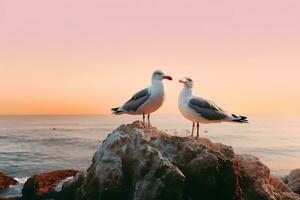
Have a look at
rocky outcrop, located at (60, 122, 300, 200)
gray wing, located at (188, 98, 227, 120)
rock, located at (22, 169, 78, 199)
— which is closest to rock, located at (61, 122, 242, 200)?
rocky outcrop, located at (60, 122, 300, 200)

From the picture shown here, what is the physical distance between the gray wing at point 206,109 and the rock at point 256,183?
187 centimetres

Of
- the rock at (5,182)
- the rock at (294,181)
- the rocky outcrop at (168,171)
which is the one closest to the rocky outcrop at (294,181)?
the rock at (294,181)

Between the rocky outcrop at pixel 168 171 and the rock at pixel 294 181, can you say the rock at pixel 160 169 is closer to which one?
the rocky outcrop at pixel 168 171

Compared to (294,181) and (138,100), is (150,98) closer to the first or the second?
(138,100)

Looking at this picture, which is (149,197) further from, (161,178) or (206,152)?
(206,152)

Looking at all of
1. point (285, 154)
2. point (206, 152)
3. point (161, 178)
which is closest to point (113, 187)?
point (161, 178)

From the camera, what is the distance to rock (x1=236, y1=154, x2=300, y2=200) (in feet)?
52.9

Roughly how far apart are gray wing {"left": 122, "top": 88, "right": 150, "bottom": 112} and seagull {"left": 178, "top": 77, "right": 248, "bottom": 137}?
1129mm

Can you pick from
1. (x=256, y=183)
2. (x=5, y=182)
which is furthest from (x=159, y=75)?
(x=5, y=182)

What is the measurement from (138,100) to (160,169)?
273 centimetres

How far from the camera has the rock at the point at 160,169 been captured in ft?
49.2

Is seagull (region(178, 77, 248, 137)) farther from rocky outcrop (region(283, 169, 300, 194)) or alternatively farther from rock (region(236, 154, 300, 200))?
rocky outcrop (region(283, 169, 300, 194))

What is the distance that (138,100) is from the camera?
1680 cm

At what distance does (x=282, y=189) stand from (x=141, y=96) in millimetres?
5810
